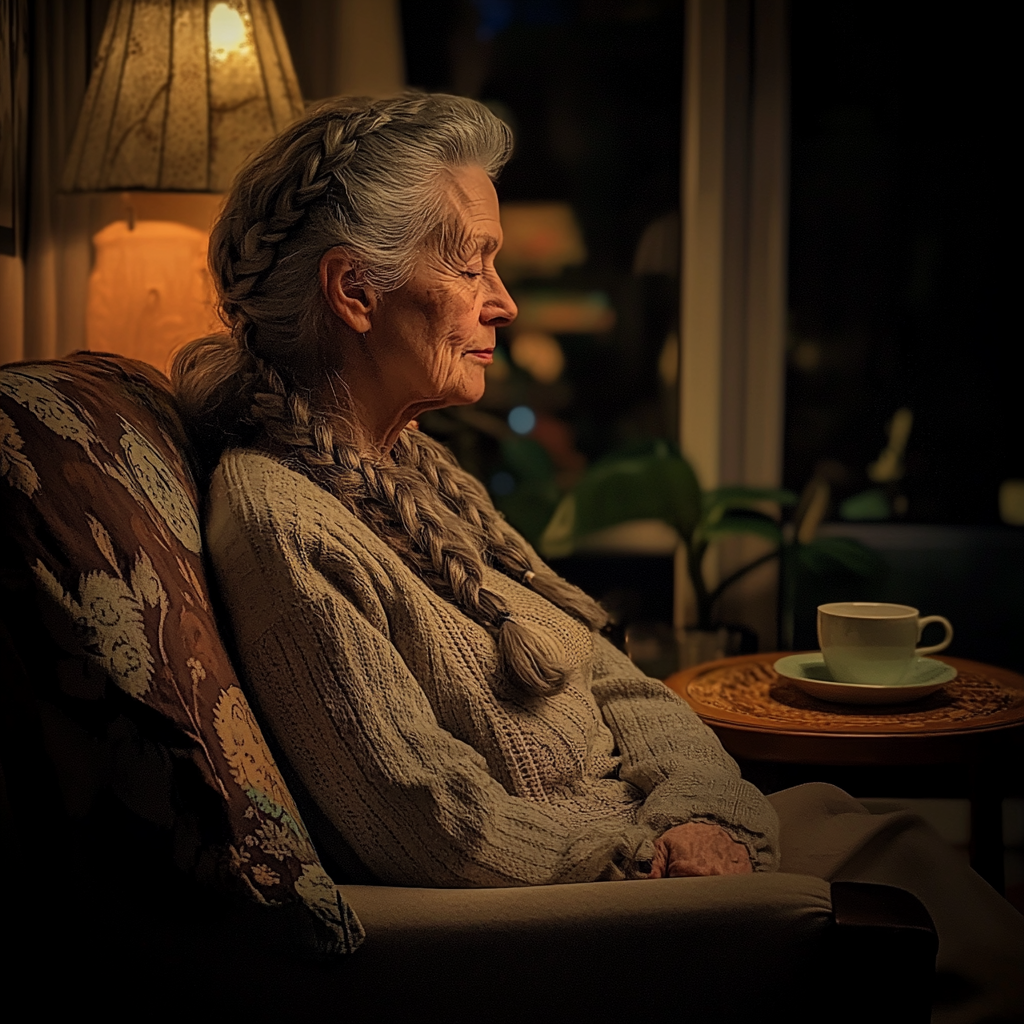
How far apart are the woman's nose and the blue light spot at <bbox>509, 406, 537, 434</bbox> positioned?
1.55m

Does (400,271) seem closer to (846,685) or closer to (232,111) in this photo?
(846,685)

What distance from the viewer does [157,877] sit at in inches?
32.2

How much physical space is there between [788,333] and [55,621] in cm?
220

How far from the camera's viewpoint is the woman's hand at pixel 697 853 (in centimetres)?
100

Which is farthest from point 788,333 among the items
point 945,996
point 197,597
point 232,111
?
point 197,597

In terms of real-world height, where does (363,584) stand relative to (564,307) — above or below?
A: below

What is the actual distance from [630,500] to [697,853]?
1401 mm

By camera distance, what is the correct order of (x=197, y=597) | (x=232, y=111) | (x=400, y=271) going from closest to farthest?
1. (x=197, y=597)
2. (x=400, y=271)
3. (x=232, y=111)

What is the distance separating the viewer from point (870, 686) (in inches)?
57.2

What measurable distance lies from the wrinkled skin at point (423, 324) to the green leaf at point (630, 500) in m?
1.15

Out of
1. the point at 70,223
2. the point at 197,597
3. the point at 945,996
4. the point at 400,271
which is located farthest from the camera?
the point at 70,223

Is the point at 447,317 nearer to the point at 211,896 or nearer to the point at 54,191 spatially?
the point at 211,896

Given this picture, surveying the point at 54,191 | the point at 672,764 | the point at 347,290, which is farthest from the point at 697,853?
the point at 54,191

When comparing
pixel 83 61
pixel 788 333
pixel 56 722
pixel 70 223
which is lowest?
pixel 56 722
